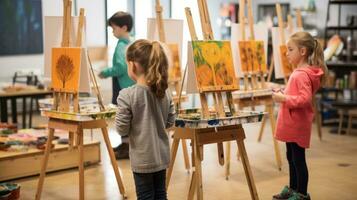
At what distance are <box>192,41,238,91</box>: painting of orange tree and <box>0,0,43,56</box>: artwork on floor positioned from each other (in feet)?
20.4

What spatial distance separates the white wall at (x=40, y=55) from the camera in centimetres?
877

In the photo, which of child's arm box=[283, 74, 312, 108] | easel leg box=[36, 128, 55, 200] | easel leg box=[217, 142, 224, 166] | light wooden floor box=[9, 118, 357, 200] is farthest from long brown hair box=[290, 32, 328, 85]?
easel leg box=[36, 128, 55, 200]

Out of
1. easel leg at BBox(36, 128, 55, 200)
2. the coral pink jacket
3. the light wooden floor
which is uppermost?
the coral pink jacket

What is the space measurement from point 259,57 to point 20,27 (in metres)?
5.30

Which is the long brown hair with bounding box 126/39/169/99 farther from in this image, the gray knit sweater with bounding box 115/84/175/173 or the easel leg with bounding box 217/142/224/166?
the easel leg with bounding box 217/142/224/166

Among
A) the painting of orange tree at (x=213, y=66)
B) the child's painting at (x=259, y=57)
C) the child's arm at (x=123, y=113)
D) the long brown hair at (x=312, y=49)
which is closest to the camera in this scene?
the child's arm at (x=123, y=113)

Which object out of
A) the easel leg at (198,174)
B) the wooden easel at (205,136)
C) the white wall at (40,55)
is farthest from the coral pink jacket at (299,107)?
the white wall at (40,55)

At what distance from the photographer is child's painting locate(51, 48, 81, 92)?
3850 millimetres

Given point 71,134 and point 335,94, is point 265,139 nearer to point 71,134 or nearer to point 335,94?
point 335,94

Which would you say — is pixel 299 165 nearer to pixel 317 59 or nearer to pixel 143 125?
pixel 317 59

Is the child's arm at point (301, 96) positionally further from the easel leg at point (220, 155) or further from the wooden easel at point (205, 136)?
the easel leg at point (220, 155)

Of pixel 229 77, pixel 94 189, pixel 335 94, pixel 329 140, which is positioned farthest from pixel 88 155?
pixel 335 94

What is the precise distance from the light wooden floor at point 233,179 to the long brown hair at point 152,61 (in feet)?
5.20

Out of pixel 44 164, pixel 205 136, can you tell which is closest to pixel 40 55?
pixel 44 164
